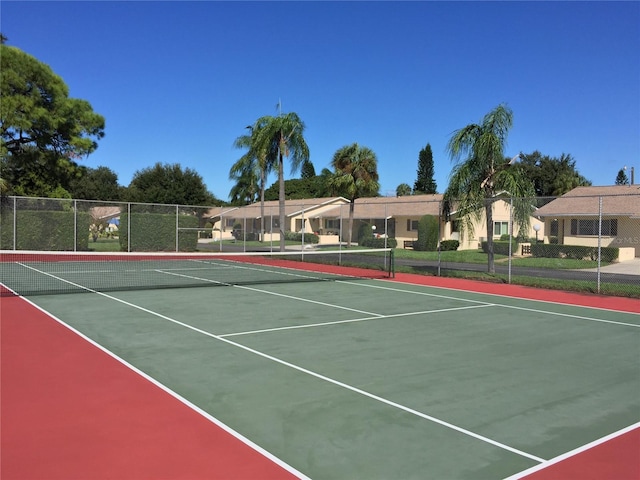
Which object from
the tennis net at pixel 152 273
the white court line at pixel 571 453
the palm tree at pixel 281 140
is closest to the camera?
the white court line at pixel 571 453

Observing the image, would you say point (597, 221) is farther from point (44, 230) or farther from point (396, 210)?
point (44, 230)

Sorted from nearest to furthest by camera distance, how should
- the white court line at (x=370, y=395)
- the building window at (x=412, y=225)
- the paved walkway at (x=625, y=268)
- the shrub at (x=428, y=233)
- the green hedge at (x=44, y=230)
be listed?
the white court line at (x=370, y=395)
the paved walkway at (x=625, y=268)
the green hedge at (x=44, y=230)
the shrub at (x=428, y=233)
the building window at (x=412, y=225)

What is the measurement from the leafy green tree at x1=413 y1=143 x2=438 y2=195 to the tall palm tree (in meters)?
52.7

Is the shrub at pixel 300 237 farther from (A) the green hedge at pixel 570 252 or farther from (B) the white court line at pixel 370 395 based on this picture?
(B) the white court line at pixel 370 395

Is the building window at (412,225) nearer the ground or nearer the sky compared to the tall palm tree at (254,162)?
nearer the ground

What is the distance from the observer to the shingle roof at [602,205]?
2899cm

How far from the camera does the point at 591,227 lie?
31453 mm

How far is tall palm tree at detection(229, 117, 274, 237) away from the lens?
2833 centimetres

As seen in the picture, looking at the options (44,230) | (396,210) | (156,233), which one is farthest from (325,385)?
(396,210)

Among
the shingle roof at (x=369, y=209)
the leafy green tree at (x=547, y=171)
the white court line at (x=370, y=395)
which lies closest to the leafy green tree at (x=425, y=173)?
the leafy green tree at (x=547, y=171)

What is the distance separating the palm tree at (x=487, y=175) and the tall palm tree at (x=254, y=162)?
12.0m

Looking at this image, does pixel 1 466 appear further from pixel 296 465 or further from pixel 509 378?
pixel 509 378

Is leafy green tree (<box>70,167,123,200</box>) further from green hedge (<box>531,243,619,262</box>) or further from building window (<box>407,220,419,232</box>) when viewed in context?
green hedge (<box>531,243,619,262</box>)

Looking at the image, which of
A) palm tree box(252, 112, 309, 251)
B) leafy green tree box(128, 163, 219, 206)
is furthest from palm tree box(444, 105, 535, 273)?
leafy green tree box(128, 163, 219, 206)
